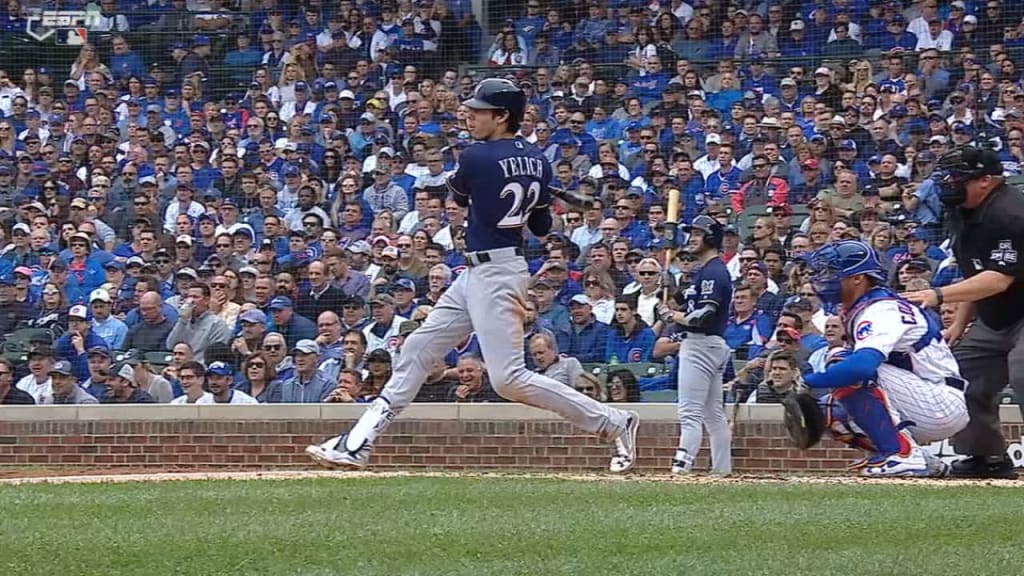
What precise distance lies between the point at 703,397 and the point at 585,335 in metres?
2.09

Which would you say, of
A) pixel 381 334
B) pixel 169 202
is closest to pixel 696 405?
pixel 381 334

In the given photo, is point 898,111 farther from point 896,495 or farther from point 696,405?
point 896,495

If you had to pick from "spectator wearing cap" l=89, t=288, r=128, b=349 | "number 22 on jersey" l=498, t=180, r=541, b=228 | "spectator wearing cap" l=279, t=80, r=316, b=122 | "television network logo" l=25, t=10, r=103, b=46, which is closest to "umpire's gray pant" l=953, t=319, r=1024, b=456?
"number 22 on jersey" l=498, t=180, r=541, b=228

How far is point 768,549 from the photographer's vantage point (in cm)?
545

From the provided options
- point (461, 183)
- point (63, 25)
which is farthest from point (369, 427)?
point (63, 25)

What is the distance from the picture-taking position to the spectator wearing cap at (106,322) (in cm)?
1385

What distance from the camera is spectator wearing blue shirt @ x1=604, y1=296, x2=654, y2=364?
12.5 m

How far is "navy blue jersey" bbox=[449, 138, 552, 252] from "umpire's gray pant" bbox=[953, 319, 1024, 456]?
237cm

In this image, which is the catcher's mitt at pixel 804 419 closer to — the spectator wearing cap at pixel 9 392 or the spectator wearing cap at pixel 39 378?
the spectator wearing cap at pixel 39 378

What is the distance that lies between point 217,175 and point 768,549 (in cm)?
1171

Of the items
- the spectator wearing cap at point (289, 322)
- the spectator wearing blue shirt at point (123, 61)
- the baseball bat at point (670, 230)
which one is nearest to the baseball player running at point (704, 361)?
the baseball bat at point (670, 230)

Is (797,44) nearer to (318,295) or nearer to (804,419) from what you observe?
(318,295)

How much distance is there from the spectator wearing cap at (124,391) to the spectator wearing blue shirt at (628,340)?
3.60 metres

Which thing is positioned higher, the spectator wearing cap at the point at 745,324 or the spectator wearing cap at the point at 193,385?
the spectator wearing cap at the point at 745,324
